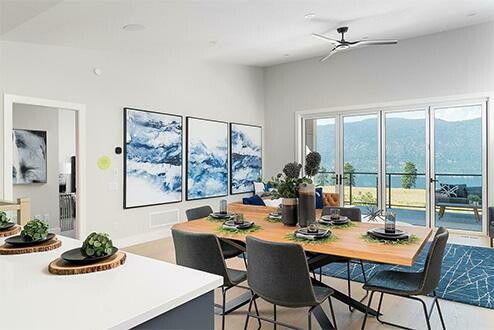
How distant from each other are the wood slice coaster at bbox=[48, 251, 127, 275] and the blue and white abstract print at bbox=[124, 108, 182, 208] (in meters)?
4.28

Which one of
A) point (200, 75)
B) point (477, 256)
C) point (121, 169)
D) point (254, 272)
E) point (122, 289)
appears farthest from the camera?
point (200, 75)

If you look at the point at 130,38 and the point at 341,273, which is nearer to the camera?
the point at 341,273

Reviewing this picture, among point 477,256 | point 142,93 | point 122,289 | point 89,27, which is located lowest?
point 477,256

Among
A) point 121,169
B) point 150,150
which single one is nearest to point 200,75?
point 150,150

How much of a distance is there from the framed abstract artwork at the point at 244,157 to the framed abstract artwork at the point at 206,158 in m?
0.22

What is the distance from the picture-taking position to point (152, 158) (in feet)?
19.7

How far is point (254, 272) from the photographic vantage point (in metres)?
2.33

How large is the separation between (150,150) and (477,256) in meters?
5.15

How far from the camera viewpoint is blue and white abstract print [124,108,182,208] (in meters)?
5.70

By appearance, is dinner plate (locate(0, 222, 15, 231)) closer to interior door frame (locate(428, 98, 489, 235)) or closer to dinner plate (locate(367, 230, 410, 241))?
dinner plate (locate(367, 230, 410, 241))

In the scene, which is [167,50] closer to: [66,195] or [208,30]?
[208,30]

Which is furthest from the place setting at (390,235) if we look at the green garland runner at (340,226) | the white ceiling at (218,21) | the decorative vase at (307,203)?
the white ceiling at (218,21)

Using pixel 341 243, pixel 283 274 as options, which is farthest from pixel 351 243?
pixel 283 274

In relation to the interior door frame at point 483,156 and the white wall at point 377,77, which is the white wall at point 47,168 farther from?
the interior door frame at point 483,156
